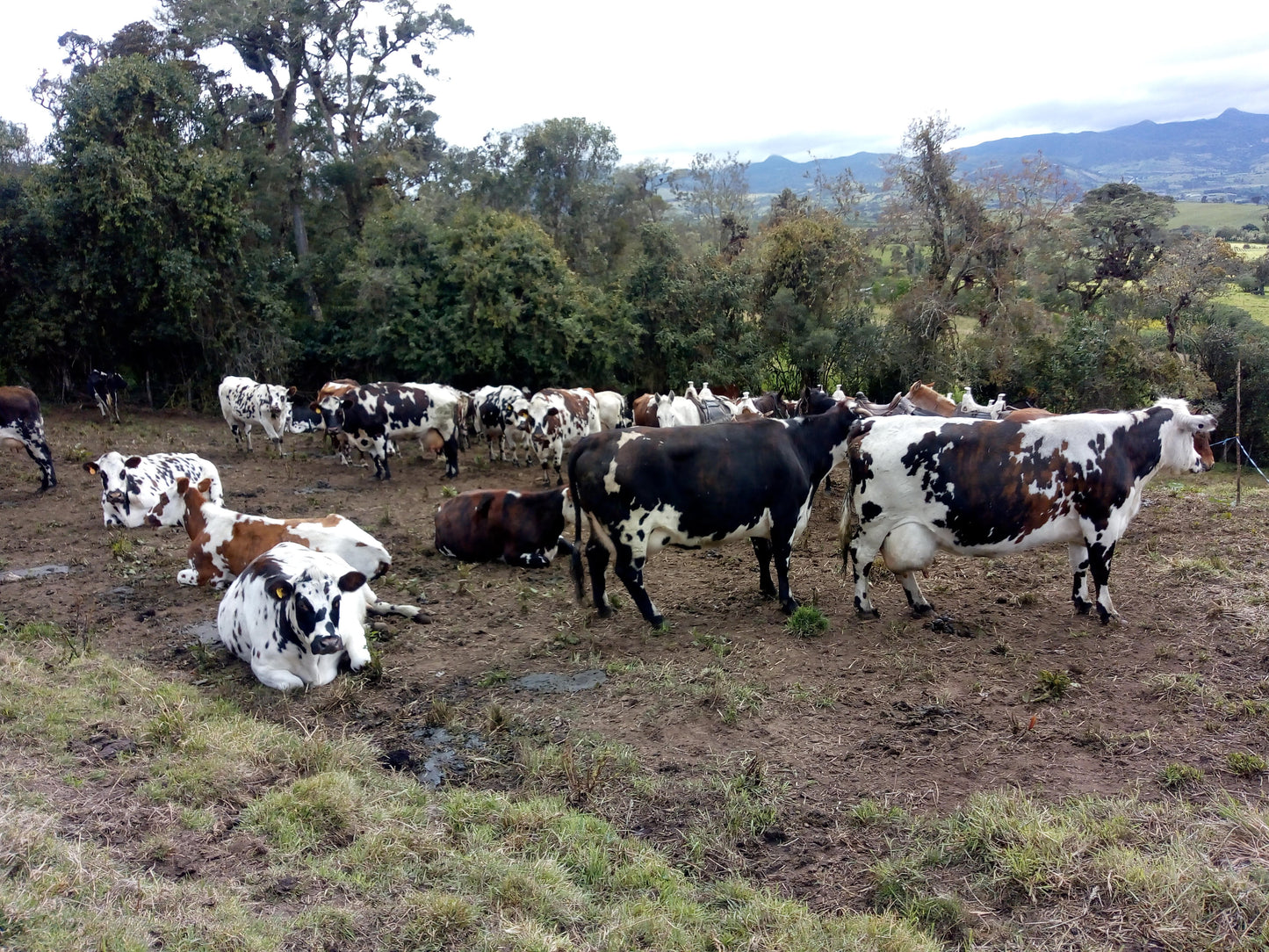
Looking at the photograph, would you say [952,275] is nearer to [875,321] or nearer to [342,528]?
[875,321]

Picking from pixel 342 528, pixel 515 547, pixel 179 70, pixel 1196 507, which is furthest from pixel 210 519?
pixel 179 70

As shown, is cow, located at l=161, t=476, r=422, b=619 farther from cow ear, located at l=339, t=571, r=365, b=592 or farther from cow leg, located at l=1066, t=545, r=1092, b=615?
cow leg, located at l=1066, t=545, r=1092, b=615

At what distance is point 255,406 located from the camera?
18.1m

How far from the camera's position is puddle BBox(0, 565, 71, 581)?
32.7 feet

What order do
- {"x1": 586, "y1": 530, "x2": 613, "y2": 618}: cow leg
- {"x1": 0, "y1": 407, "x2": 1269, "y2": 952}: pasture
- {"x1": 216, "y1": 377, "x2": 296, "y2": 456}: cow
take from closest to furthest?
{"x1": 0, "y1": 407, "x2": 1269, "y2": 952}: pasture → {"x1": 586, "y1": 530, "x2": 613, "y2": 618}: cow leg → {"x1": 216, "y1": 377, "x2": 296, "y2": 456}: cow

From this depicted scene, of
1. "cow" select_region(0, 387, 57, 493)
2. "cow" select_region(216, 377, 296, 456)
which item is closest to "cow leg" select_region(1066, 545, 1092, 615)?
"cow" select_region(0, 387, 57, 493)

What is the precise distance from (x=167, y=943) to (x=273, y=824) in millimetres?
1118

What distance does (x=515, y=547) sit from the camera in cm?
A: 1060

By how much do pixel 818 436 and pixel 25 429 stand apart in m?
13.0

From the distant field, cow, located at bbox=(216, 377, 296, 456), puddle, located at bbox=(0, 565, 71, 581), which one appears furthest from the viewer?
the distant field

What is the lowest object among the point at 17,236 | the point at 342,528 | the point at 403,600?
the point at 403,600

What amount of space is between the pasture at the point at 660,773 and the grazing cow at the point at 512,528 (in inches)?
39.9

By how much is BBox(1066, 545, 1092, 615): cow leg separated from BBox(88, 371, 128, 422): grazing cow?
22.3 metres

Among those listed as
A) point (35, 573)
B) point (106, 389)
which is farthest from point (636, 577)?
point (106, 389)
